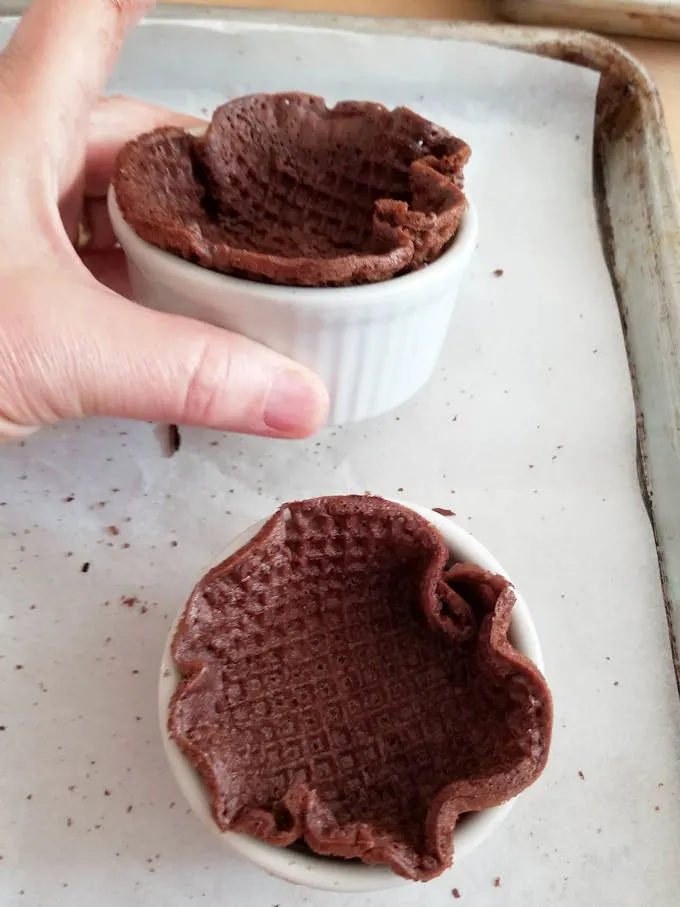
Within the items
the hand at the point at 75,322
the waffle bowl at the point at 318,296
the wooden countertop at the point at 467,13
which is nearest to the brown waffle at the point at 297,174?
the waffle bowl at the point at 318,296

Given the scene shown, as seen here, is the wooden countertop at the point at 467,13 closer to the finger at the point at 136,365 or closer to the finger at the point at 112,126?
the finger at the point at 112,126

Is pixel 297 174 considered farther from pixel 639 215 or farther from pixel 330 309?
pixel 639 215

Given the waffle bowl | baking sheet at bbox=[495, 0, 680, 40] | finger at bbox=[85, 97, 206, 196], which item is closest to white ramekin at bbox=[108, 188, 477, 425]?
the waffle bowl

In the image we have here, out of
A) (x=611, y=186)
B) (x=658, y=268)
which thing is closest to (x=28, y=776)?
(x=658, y=268)

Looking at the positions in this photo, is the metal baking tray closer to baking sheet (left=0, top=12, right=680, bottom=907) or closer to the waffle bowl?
baking sheet (left=0, top=12, right=680, bottom=907)

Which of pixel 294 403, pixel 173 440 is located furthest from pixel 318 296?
pixel 173 440
